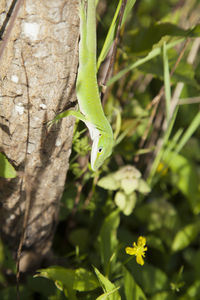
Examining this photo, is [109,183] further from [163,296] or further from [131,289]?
[163,296]

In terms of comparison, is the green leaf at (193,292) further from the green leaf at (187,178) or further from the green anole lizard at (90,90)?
the green anole lizard at (90,90)

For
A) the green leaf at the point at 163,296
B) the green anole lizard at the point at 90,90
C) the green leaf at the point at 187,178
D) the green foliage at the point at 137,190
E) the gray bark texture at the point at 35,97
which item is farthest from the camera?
the green leaf at the point at 187,178

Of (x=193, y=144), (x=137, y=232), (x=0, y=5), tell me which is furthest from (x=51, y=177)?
(x=193, y=144)

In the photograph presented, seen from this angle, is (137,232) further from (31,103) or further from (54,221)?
(31,103)

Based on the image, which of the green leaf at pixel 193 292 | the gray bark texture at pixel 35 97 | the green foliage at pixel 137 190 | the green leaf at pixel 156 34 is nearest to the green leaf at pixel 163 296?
the green foliage at pixel 137 190

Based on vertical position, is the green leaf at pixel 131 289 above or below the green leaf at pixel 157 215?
above

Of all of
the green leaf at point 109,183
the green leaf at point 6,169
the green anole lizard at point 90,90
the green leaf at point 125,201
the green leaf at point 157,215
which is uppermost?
the green anole lizard at point 90,90

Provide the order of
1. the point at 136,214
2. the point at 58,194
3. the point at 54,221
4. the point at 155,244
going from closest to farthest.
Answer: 1. the point at 58,194
2. the point at 54,221
3. the point at 155,244
4. the point at 136,214
